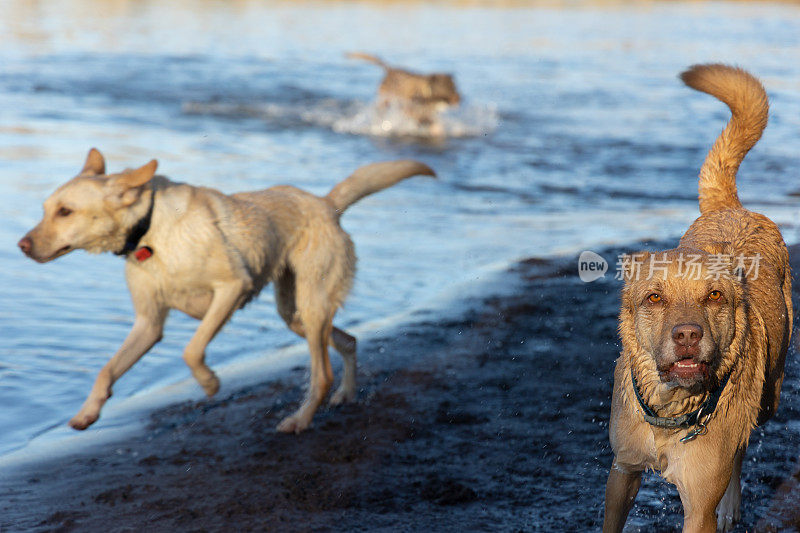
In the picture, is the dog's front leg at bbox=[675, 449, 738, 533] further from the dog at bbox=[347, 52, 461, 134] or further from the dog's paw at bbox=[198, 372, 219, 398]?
the dog at bbox=[347, 52, 461, 134]

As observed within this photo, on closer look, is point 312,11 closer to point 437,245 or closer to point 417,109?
point 417,109

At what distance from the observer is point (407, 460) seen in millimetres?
4977

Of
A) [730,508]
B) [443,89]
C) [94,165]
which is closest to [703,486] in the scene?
[730,508]

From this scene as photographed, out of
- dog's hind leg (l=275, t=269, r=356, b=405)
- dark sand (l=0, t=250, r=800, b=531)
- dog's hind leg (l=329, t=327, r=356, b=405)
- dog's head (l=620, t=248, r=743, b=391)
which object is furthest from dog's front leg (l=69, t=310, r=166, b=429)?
dog's head (l=620, t=248, r=743, b=391)

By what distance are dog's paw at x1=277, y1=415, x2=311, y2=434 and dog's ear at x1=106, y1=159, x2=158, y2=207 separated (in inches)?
62.3

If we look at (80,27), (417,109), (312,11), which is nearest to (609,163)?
(417,109)

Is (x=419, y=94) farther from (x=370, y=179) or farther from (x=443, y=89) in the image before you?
(x=370, y=179)

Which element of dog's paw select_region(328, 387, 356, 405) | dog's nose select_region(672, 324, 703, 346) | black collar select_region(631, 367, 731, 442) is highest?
dog's nose select_region(672, 324, 703, 346)

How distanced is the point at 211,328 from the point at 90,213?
0.92 m

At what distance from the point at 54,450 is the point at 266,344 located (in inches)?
81.6

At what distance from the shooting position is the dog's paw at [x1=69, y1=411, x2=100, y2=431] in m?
4.71

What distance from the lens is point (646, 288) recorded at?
3.26 metres

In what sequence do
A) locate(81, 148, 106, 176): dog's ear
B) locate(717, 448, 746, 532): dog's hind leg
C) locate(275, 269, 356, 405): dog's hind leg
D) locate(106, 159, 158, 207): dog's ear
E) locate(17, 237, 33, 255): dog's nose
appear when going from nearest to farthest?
locate(717, 448, 746, 532): dog's hind leg → locate(17, 237, 33, 255): dog's nose → locate(106, 159, 158, 207): dog's ear → locate(81, 148, 106, 176): dog's ear → locate(275, 269, 356, 405): dog's hind leg

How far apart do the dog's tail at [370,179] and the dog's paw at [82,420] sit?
209cm
